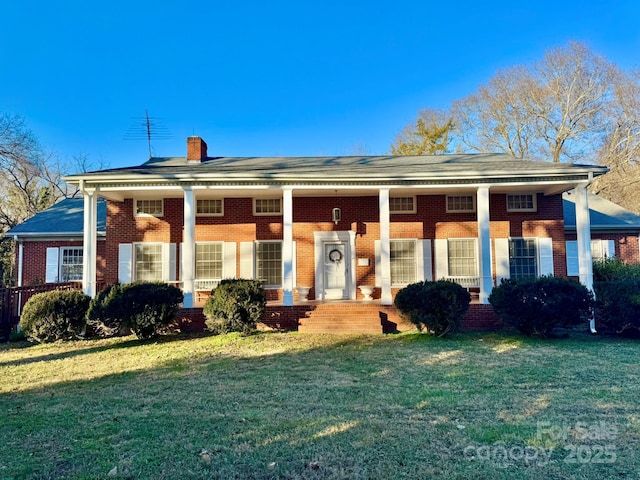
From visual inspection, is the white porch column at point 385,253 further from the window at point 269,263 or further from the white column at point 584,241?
the white column at point 584,241

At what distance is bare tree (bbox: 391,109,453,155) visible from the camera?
28016 mm

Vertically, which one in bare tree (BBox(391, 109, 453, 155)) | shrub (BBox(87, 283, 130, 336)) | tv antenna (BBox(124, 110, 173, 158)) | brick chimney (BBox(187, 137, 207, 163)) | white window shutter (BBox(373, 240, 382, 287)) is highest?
bare tree (BBox(391, 109, 453, 155))

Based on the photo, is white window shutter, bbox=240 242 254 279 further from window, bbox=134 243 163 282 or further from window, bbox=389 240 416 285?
window, bbox=389 240 416 285

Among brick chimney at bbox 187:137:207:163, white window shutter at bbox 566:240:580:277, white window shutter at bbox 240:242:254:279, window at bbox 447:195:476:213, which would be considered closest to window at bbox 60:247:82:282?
brick chimney at bbox 187:137:207:163

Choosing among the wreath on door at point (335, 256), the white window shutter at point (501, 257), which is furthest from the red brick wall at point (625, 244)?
the wreath on door at point (335, 256)

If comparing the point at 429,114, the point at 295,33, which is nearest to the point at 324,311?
the point at 295,33

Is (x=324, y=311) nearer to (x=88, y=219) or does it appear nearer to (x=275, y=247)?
(x=275, y=247)

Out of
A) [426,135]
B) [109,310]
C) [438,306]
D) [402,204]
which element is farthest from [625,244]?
[109,310]

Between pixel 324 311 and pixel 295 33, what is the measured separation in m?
12.9

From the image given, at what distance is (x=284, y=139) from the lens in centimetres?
2720

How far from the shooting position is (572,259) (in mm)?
13305

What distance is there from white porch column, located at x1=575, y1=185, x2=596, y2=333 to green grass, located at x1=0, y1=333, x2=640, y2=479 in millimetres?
2844

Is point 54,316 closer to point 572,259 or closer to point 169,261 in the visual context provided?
point 169,261

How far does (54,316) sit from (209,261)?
4.54 metres
